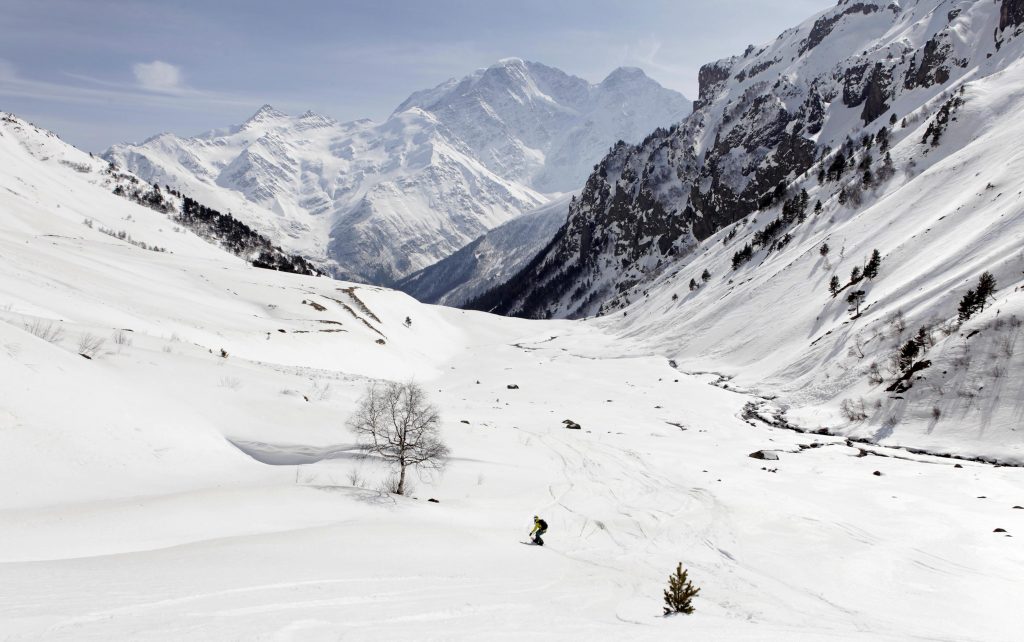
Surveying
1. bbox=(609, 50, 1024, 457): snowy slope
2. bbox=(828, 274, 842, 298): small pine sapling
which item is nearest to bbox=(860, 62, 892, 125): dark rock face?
bbox=(609, 50, 1024, 457): snowy slope

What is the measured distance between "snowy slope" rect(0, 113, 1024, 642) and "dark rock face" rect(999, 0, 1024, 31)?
137m

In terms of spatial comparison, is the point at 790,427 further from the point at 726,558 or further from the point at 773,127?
the point at 773,127

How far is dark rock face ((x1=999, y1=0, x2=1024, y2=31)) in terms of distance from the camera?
111250mm

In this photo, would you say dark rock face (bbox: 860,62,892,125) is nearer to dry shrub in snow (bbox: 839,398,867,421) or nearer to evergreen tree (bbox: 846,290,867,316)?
evergreen tree (bbox: 846,290,867,316)

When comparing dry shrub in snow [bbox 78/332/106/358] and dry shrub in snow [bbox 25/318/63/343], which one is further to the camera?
dry shrub in snow [bbox 25/318/63/343]

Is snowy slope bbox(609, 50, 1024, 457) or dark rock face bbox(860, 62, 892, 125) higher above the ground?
dark rock face bbox(860, 62, 892, 125)

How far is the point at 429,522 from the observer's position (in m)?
15.6

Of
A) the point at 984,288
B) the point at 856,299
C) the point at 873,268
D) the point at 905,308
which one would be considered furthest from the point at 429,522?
the point at 873,268

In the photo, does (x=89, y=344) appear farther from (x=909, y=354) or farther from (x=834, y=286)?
(x=834, y=286)

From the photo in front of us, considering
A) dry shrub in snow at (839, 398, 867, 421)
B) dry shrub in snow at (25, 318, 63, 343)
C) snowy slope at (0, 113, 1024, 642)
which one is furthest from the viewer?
dry shrub in snow at (839, 398, 867, 421)

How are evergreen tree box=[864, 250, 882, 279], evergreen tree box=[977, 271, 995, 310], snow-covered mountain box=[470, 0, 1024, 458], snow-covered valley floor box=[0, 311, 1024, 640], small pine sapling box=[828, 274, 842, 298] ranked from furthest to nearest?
small pine sapling box=[828, 274, 842, 298] → evergreen tree box=[864, 250, 882, 279] → evergreen tree box=[977, 271, 995, 310] → snow-covered mountain box=[470, 0, 1024, 458] → snow-covered valley floor box=[0, 311, 1024, 640]

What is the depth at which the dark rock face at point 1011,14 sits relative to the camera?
11125 centimetres

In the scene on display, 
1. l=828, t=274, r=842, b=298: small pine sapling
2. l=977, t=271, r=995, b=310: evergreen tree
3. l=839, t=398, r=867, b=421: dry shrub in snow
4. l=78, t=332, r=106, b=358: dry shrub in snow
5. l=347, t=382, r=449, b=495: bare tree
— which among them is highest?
l=828, t=274, r=842, b=298: small pine sapling

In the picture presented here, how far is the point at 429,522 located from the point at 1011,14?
16261cm
